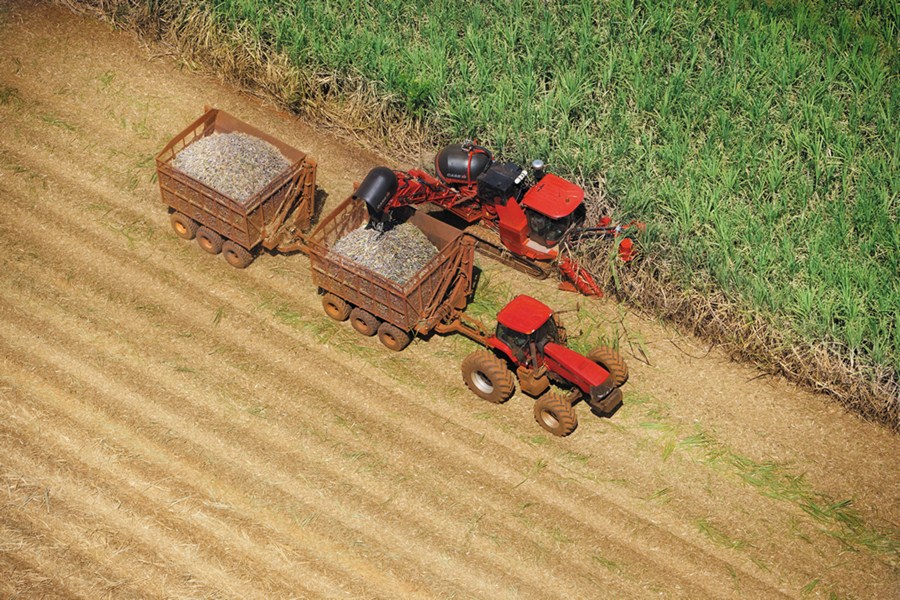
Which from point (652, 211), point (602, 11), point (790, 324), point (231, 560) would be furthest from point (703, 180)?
point (231, 560)

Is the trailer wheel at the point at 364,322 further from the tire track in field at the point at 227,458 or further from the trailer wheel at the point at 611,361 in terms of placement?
the trailer wheel at the point at 611,361

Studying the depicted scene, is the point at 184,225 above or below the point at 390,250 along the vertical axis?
below

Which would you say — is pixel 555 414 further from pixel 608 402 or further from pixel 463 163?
pixel 463 163

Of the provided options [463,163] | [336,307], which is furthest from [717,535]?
[463,163]

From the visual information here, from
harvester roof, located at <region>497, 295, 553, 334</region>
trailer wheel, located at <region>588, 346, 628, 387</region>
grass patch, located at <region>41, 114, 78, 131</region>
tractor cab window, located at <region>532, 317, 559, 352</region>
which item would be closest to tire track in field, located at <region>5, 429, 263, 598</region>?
harvester roof, located at <region>497, 295, 553, 334</region>

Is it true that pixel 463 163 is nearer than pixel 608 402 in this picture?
No

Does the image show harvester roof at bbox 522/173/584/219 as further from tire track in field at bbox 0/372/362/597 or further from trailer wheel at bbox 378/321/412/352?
tire track in field at bbox 0/372/362/597
